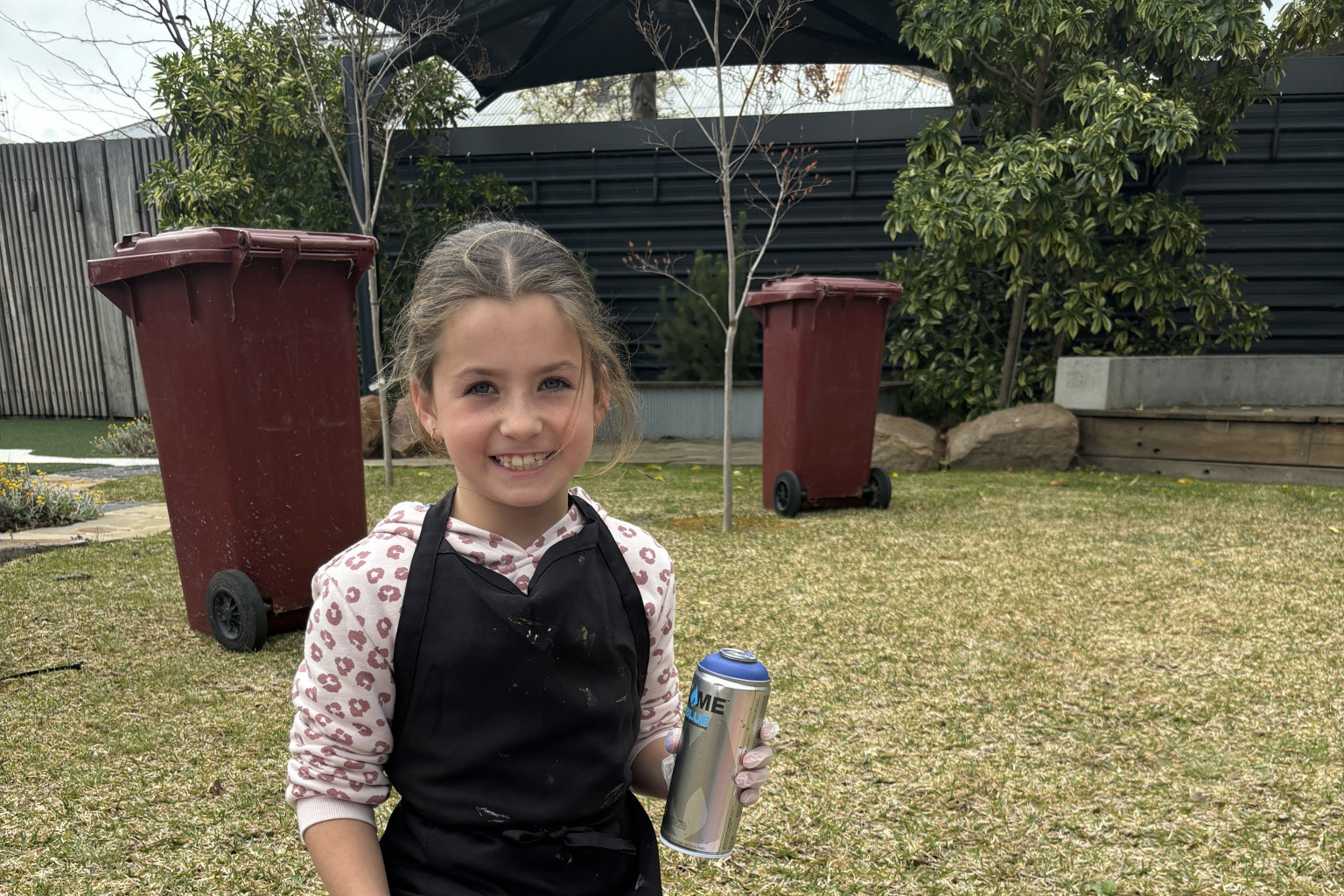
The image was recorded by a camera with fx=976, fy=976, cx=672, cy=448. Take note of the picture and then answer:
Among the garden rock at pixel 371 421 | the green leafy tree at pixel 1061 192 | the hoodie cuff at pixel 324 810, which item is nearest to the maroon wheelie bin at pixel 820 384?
the green leafy tree at pixel 1061 192

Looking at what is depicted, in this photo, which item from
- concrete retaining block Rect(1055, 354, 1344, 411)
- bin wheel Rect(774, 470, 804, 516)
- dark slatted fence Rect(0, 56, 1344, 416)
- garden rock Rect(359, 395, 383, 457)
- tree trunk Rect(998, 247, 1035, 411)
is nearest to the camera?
bin wheel Rect(774, 470, 804, 516)

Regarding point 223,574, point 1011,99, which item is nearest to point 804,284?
point 223,574

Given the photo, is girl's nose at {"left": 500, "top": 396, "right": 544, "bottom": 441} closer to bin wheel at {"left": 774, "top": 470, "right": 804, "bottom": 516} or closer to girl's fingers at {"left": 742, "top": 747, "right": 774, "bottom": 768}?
girl's fingers at {"left": 742, "top": 747, "right": 774, "bottom": 768}

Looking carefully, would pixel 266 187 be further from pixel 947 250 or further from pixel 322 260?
pixel 322 260

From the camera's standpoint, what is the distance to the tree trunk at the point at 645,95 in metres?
13.0

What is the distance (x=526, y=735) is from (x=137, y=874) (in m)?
1.46

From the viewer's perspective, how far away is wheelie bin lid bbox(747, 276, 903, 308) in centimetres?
581

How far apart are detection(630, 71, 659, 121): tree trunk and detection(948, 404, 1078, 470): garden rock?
700 cm

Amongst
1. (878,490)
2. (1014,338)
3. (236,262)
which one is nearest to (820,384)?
(878,490)

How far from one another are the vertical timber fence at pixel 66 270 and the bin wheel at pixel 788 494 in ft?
28.9

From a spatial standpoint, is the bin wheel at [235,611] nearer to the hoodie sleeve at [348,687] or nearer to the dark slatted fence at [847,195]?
the hoodie sleeve at [348,687]

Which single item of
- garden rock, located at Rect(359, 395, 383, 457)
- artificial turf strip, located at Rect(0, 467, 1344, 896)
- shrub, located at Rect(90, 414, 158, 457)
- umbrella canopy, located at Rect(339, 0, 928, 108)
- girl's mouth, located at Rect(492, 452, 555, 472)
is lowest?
shrub, located at Rect(90, 414, 158, 457)

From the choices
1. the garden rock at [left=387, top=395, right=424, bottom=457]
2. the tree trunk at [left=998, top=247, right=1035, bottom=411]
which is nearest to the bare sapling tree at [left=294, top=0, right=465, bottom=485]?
the garden rock at [left=387, top=395, right=424, bottom=457]

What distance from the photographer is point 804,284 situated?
229 inches
